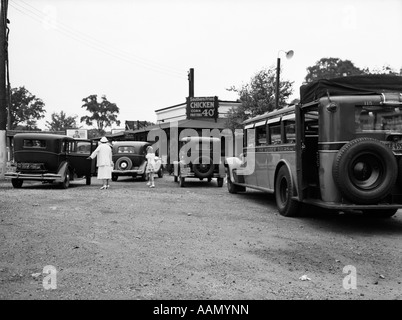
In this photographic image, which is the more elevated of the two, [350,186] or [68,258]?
[350,186]

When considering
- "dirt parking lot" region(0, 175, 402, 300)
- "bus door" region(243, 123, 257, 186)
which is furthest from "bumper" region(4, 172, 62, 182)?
"bus door" region(243, 123, 257, 186)

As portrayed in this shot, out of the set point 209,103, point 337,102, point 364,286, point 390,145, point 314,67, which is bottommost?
point 364,286

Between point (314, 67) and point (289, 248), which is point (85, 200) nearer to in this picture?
point (289, 248)

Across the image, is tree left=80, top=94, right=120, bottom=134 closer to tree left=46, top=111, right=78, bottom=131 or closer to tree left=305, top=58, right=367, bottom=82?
tree left=46, top=111, right=78, bottom=131

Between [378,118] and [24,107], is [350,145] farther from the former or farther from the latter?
[24,107]

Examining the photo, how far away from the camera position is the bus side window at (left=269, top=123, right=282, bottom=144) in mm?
10529

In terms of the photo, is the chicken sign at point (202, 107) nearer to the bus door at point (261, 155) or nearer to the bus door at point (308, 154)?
the bus door at point (261, 155)

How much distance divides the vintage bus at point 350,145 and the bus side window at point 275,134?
1157 mm

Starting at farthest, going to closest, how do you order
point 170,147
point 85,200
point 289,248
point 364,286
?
point 170,147 → point 85,200 → point 289,248 → point 364,286

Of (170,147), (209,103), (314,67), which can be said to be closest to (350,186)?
(170,147)

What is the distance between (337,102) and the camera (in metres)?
8.02

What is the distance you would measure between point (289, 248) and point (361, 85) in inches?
139

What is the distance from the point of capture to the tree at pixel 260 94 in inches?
1064
